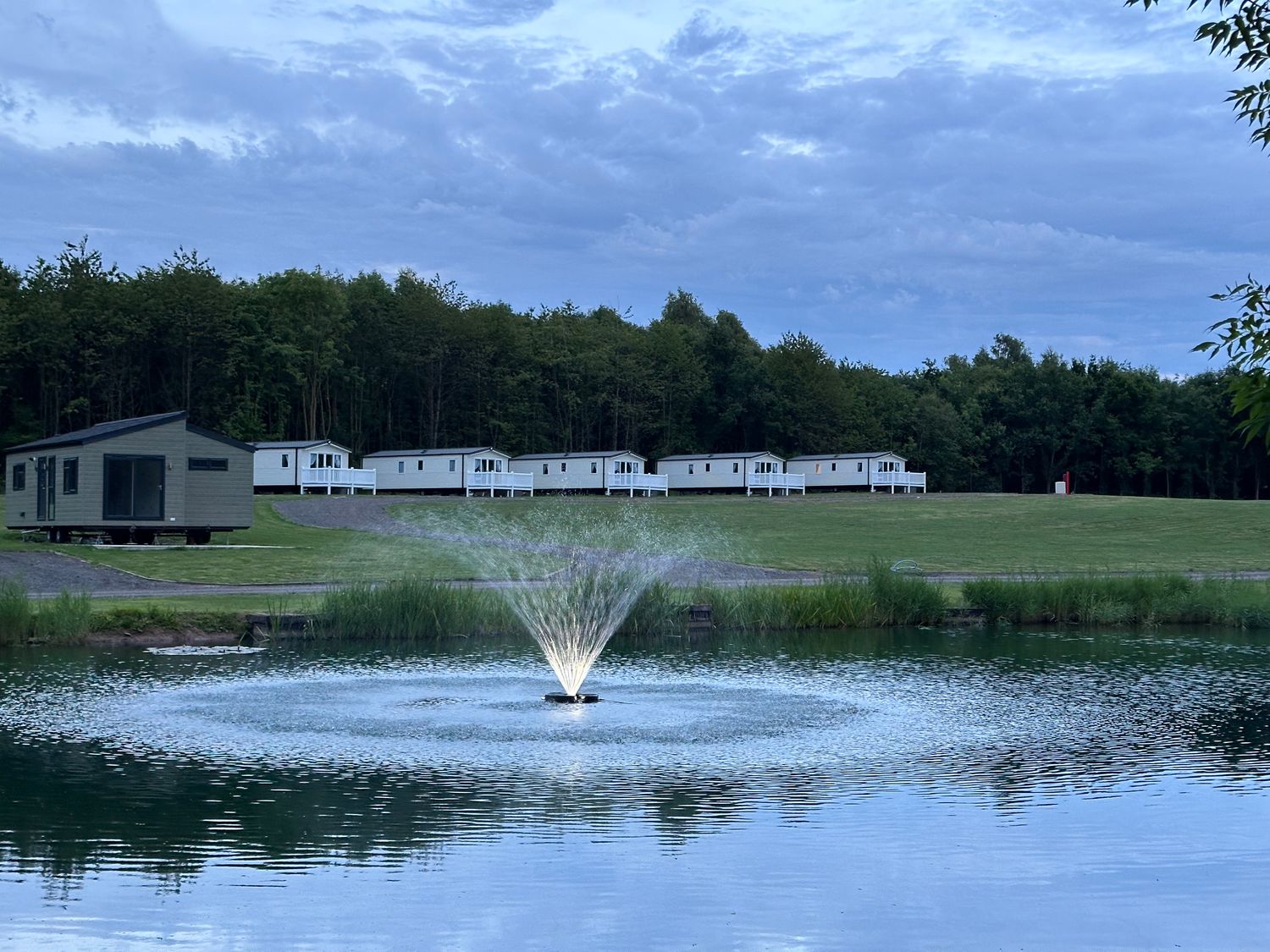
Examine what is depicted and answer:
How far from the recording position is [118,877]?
403 inches

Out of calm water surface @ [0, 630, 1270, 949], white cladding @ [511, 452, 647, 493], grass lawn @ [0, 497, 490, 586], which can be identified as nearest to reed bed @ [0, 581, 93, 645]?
calm water surface @ [0, 630, 1270, 949]

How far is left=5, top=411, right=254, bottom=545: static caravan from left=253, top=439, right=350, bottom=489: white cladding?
26325mm

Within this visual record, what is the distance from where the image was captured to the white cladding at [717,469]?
86.4 meters

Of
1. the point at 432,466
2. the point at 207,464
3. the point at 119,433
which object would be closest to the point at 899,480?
the point at 432,466

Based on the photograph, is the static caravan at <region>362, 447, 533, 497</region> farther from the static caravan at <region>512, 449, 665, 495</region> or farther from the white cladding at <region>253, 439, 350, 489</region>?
the white cladding at <region>253, 439, 350, 489</region>

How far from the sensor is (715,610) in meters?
28.8

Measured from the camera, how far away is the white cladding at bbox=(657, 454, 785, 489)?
86.4m

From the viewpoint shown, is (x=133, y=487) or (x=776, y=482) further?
(x=776, y=482)

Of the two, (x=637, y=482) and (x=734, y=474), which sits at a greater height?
(x=734, y=474)

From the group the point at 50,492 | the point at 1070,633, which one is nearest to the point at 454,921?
the point at 1070,633

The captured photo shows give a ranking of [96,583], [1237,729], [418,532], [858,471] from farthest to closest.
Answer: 1. [858,471]
2. [418,532]
3. [96,583]
4. [1237,729]

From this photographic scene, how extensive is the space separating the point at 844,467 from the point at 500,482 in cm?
2199

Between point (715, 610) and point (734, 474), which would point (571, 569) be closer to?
point (715, 610)

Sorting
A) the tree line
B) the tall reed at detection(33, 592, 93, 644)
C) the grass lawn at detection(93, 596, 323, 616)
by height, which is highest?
the tree line
